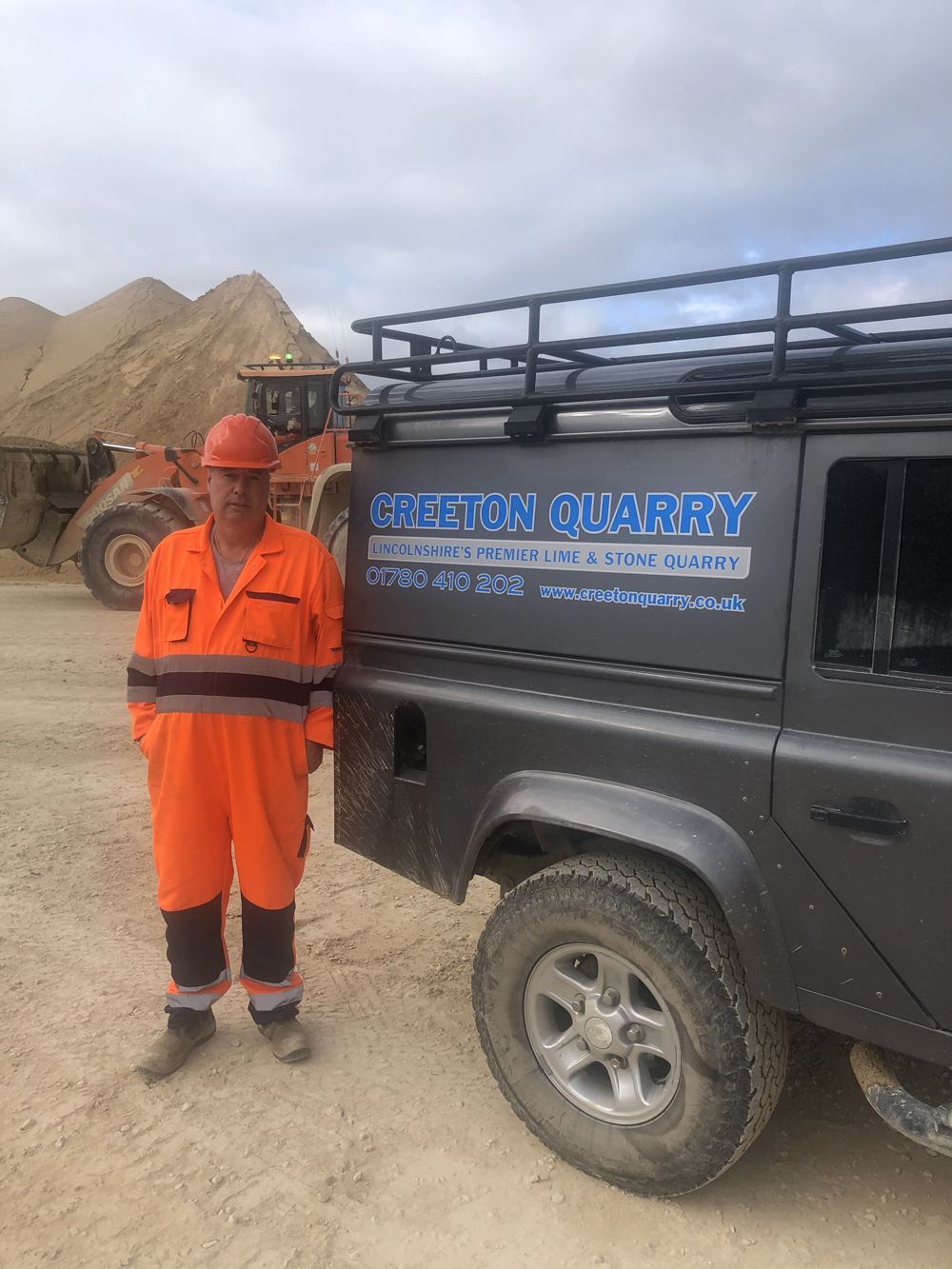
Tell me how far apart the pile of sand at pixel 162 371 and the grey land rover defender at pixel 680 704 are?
980 inches

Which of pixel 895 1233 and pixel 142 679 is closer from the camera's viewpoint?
pixel 895 1233

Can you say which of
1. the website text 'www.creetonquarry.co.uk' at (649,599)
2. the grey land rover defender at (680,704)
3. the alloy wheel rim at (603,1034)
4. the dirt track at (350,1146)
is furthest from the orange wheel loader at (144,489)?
the alloy wheel rim at (603,1034)

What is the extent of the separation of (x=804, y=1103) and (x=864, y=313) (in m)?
A: 2.33

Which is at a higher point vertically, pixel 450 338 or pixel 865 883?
pixel 450 338

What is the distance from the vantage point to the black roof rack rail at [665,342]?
209 cm

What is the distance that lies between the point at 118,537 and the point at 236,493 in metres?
10.6

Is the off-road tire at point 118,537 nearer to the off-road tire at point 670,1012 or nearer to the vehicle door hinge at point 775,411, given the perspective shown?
the off-road tire at point 670,1012

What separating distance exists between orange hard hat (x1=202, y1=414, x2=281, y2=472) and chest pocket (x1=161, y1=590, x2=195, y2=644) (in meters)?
0.44

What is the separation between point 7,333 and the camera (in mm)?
46406

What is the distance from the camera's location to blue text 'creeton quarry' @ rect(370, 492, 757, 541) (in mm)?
2324

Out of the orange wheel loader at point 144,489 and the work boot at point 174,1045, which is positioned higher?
the orange wheel loader at point 144,489

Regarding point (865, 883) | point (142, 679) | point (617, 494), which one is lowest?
point (865, 883)

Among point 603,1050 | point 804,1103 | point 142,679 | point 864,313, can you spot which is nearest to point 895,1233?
point 804,1103

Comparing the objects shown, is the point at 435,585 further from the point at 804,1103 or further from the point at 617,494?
the point at 804,1103
